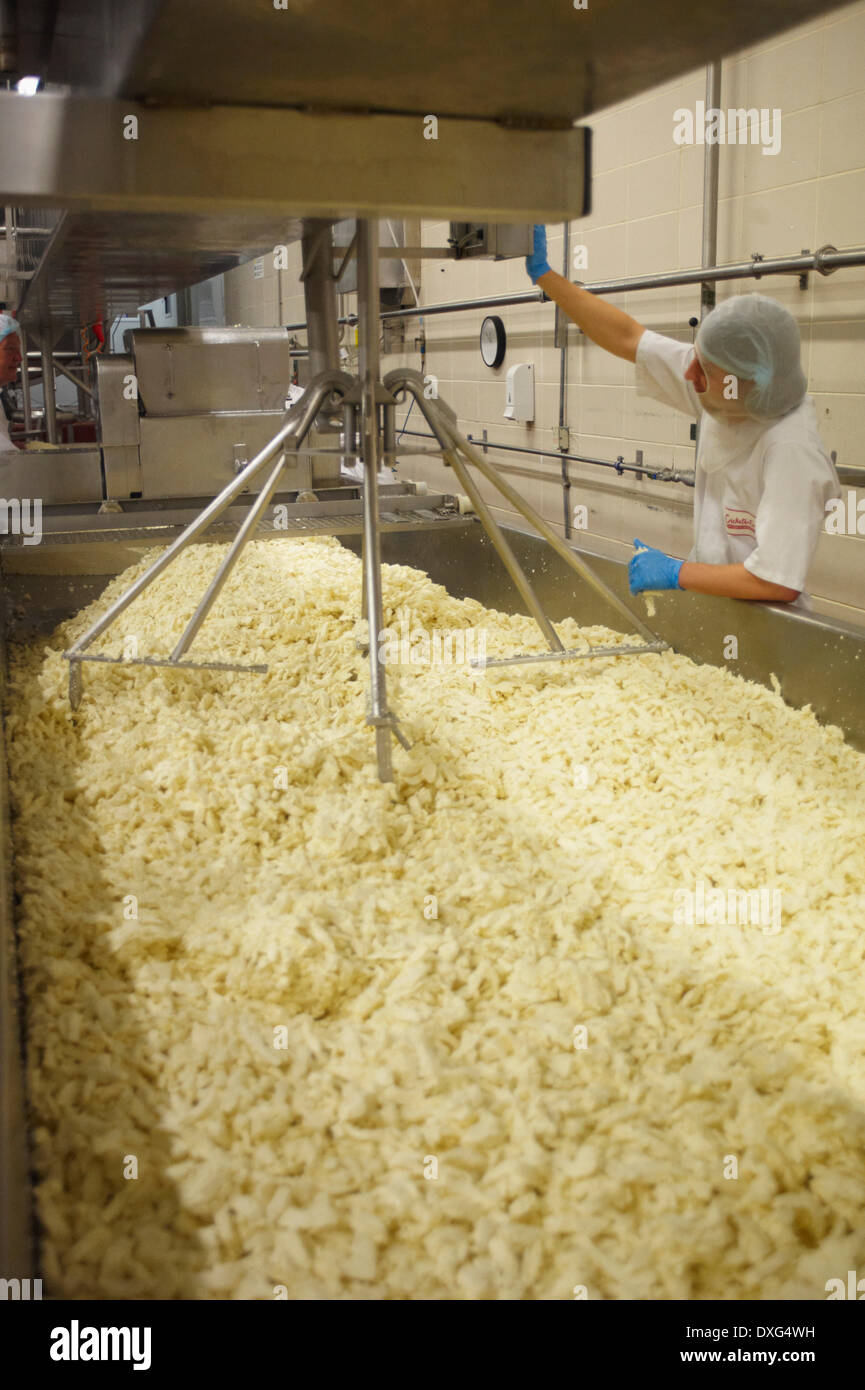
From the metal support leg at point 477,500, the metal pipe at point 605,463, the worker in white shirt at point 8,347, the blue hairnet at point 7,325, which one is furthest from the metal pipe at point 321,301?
the blue hairnet at point 7,325

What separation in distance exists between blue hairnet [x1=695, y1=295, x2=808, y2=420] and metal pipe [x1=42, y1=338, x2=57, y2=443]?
2.59 meters

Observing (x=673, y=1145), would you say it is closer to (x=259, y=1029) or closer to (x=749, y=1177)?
(x=749, y=1177)

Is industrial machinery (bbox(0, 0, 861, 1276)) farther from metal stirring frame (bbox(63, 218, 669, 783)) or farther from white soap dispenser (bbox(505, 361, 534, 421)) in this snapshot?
white soap dispenser (bbox(505, 361, 534, 421))

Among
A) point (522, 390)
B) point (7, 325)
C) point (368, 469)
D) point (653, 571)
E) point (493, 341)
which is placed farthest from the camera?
point (493, 341)

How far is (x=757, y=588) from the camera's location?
6.73ft

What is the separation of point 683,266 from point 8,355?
8.98 feet

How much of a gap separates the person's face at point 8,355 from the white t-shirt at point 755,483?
9.34 feet

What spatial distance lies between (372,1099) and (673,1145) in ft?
0.97

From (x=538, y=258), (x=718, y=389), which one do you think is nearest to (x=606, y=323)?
(x=538, y=258)

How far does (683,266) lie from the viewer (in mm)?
3352

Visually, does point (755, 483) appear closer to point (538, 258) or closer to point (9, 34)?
point (538, 258)

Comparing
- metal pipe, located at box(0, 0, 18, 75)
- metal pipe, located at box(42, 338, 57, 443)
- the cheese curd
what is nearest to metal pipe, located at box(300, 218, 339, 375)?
the cheese curd

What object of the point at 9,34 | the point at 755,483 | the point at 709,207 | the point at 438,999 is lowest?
the point at 438,999

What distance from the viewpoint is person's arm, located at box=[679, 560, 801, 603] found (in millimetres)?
2047
